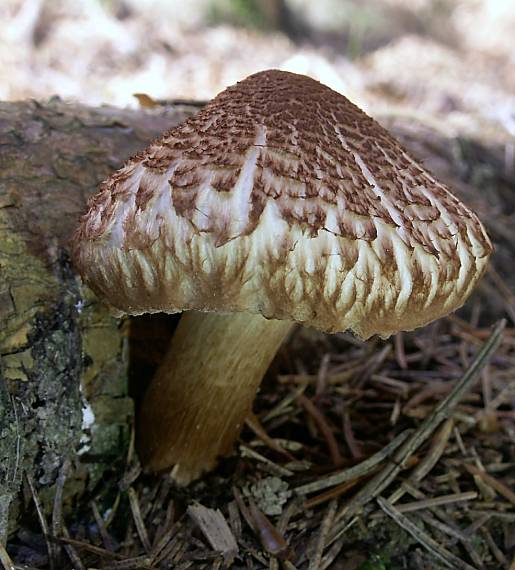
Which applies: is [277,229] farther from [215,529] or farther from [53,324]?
[215,529]

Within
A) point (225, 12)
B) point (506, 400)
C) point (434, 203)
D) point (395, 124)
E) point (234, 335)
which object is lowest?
point (506, 400)

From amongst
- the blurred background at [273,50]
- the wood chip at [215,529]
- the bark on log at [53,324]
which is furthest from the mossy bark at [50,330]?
the blurred background at [273,50]

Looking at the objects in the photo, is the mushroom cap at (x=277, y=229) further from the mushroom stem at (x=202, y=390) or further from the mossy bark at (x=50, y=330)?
the mushroom stem at (x=202, y=390)

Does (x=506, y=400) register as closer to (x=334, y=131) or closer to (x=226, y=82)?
(x=334, y=131)

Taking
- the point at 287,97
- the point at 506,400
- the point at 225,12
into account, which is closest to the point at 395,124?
the point at 506,400

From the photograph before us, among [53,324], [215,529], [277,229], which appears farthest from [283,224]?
[215,529]

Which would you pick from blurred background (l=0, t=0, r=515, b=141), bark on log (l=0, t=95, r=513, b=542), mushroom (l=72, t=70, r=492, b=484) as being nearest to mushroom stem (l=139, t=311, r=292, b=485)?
bark on log (l=0, t=95, r=513, b=542)
